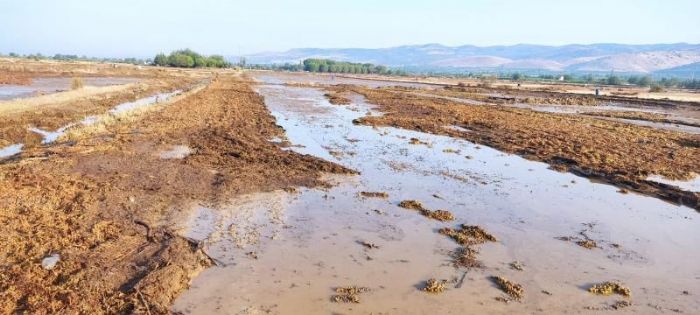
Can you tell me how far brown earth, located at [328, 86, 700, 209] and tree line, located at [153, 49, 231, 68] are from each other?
9281cm

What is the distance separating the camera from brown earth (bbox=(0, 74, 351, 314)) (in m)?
6.32

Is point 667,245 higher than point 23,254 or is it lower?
lower

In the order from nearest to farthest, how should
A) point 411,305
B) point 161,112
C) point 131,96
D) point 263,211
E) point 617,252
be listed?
point 411,305 → point 617,252 → point 263,211 → point 161,112 → point 131,96

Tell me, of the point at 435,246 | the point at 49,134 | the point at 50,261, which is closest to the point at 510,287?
the point at 435,246

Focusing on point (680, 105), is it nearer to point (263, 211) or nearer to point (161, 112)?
point (161, 112)

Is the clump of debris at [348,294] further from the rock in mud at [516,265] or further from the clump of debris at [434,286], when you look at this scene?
the rock in mud at [516,265]

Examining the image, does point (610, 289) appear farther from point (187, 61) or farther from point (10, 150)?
point (187, 61)

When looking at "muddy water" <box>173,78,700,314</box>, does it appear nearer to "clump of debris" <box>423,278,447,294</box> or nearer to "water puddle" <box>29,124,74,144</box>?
"clump of debris" <box>423,278,447,294</box>

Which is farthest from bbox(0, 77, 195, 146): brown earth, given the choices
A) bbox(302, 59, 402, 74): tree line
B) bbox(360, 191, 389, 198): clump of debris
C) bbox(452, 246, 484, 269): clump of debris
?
bbox(302, 59, 402, 74): tree line

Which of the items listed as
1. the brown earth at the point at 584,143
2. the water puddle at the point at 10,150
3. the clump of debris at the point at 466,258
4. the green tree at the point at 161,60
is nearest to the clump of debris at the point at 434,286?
the clump of debris at the point at 466,258

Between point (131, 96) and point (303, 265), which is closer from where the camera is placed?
point (303, 265)

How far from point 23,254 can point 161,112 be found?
18.8 metres

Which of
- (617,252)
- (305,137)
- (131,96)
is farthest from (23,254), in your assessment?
(131,96)

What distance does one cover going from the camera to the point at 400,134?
73.4 ft
